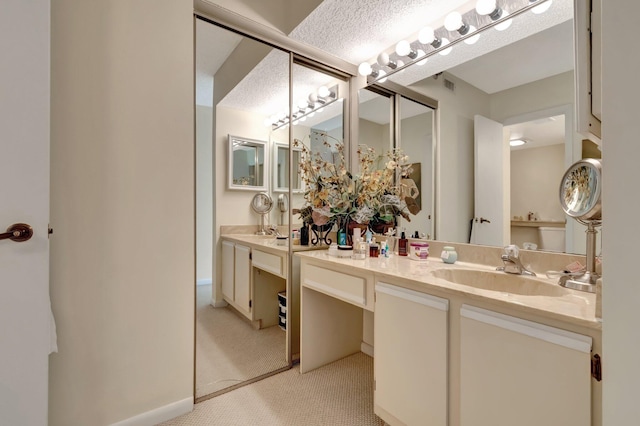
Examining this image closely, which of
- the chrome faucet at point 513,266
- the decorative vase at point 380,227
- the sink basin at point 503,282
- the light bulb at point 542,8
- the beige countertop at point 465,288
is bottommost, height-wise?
the sink basin at point 503,282

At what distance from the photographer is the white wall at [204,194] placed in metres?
1.76

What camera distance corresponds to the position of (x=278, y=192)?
7.16ft

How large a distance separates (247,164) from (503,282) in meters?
1.71

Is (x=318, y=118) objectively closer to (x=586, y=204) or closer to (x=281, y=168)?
(x=281, y=168)

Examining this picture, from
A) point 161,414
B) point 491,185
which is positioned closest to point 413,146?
point 491,185

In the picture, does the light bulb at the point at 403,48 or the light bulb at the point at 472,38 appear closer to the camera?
the light bulb at the point at 472,38

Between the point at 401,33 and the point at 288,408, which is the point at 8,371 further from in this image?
the point at 401,33

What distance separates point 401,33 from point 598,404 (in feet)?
7.06

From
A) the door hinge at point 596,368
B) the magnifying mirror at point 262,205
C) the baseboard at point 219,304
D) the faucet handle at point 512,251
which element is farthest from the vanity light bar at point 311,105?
the door hinge at point 596,368

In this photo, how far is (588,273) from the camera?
1104 millimetres

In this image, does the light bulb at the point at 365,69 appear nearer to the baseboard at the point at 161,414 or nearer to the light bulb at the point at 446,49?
the light bulb at the point at 446,49

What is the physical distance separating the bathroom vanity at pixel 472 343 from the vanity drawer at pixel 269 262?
1.48ft

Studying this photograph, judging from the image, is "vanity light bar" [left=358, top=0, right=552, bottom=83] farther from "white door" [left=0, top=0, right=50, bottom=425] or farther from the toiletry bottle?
"white door" [left=0, top=0, right=50, bottom=425]

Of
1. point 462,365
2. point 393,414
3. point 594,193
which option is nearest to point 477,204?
point 594,193
